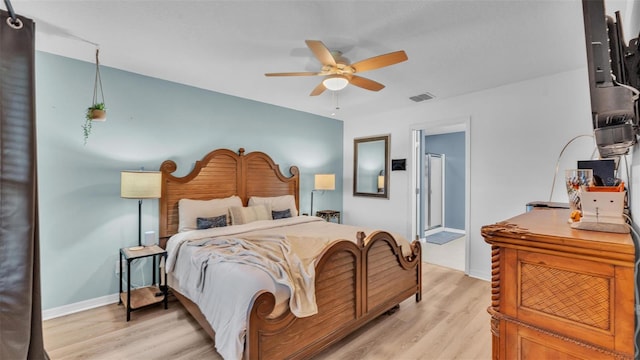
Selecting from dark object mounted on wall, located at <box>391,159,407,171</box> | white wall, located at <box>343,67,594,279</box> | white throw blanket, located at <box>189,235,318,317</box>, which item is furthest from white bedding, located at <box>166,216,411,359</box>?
dark object mounted on wall, located at <box>391,159,407,171</box>

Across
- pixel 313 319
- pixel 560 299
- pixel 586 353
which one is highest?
pixel 560 299

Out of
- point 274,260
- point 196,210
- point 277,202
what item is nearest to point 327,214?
point 277,202

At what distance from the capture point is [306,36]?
7.96 feet

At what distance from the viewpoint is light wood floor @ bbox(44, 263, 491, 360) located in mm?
2156

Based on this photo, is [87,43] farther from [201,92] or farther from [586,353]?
[586,353]

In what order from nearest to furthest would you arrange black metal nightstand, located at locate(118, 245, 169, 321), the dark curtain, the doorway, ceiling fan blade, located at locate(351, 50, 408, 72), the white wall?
the dark curtain, ceiling fan blade, located at locate(351, 50, 408, 72), black metal nightstand, located at locate(118, 245, 169, 321), the white wall, the doorway

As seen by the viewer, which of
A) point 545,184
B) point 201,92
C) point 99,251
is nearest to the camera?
point 99,251

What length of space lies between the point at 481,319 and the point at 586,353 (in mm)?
2240

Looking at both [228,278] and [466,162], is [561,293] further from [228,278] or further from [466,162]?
[466,162]

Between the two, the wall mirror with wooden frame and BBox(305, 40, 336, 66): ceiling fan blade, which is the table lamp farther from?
the wall mirror with wooden frame

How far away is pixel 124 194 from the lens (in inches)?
109

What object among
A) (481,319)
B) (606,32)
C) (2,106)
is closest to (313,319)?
(481,319)

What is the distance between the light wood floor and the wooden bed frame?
0.50ft

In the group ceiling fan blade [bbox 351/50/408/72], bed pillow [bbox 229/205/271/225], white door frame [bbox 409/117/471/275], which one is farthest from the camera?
white door frame [bbox 409/117/471/275]
